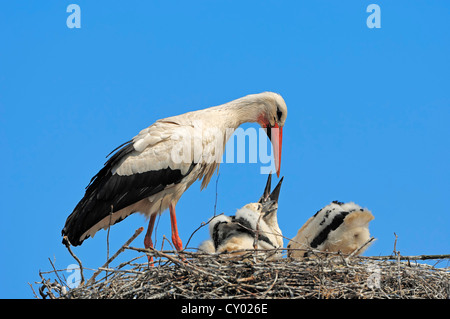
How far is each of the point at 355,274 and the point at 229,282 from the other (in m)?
0.75

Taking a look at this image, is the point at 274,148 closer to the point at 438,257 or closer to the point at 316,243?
the point at 316,243

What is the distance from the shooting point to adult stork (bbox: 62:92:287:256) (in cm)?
523

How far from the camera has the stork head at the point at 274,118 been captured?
5.77 meters

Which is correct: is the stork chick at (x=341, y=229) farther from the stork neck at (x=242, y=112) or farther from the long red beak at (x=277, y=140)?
the stork neck at (x=242, y=112)

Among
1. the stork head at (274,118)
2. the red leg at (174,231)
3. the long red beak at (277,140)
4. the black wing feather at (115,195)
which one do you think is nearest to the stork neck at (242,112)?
the stork head at (274,118)

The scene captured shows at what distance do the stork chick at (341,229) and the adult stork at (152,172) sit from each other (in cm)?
103

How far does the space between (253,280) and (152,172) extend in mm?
1666

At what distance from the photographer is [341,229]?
16.4 ft

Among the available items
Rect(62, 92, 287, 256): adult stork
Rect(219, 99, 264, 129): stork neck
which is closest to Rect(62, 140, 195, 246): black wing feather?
Rect(62, 92, 287, 256): adult stork

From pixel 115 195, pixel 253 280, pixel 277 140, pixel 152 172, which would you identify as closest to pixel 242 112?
pixel 277 140

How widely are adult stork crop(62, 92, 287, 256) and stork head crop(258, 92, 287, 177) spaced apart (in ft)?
1.44

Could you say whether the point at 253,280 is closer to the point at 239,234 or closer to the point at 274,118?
the point at 239,234
